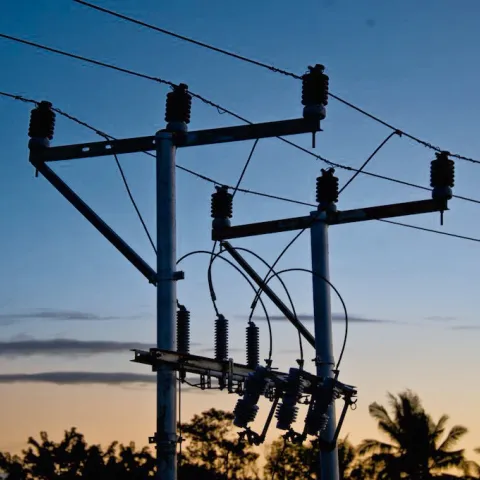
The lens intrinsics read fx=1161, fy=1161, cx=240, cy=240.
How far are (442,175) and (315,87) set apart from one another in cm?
511

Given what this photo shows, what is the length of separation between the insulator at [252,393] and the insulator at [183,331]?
126cm

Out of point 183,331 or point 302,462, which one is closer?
point 183,331

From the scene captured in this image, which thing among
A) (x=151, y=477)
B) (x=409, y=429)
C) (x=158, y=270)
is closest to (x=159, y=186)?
(x=158, y=270)

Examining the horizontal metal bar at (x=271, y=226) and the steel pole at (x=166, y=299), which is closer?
the steel pole at (x=166, y=299)

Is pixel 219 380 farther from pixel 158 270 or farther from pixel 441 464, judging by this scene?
pixel 441 464

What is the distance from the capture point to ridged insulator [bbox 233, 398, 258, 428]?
47.1ft

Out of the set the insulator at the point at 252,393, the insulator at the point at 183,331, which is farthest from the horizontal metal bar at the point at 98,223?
the insulator at the point at 252,393

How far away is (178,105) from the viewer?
1426 cm

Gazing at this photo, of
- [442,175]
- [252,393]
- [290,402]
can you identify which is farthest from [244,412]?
[442,175]

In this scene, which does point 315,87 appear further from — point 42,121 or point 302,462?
point 302,462

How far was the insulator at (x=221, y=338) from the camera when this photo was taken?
1459 centimetres

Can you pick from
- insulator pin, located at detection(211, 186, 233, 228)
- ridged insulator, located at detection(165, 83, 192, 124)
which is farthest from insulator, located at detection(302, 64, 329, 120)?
insulator pin, located at detection(211, 186, 233, 228)

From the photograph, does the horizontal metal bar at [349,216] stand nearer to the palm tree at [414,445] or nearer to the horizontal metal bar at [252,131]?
the horizontal metal bar at [252,131]

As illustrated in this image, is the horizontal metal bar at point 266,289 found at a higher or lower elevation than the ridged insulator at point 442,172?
lower
